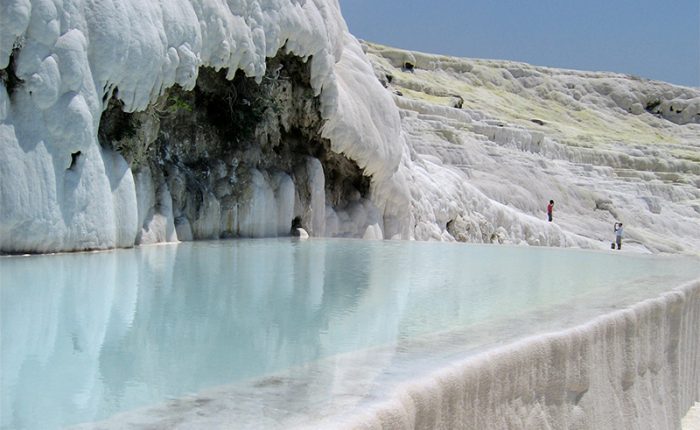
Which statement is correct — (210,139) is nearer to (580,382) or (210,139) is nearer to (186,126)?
(186,126)

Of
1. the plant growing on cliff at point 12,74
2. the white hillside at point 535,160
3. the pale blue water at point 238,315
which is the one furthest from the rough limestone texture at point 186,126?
the white hillside at point 535,160

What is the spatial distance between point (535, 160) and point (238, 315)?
28404 millimetres

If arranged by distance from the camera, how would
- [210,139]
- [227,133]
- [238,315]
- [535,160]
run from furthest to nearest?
[535,160] < [227,133] < [210,139] < [238,315]

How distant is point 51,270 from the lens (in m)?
6.39

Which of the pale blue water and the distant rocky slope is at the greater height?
the distant rocky slope

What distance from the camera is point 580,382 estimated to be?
16.4 ft

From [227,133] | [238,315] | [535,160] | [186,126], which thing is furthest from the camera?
[535,160]

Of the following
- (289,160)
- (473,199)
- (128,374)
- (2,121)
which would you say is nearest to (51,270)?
(2,121)

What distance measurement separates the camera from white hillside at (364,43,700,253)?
20094 millimetres

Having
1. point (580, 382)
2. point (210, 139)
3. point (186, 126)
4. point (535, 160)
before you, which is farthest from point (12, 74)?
point (535, 160)

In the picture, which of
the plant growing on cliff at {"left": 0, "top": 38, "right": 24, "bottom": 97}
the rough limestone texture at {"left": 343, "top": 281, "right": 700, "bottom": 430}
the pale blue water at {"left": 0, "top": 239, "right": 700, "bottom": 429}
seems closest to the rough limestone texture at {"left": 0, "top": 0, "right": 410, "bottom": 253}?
the plant growing on cliff at {"left": 0, "top": 38, "right": 24, "bottom": 97}

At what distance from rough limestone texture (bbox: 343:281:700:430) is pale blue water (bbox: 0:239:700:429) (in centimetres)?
16

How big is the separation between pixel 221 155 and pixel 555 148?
1063 inches

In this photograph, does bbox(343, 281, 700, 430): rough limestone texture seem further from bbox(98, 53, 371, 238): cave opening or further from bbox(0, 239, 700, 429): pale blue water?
bbox(98, 53, 371, 238): cave opening
